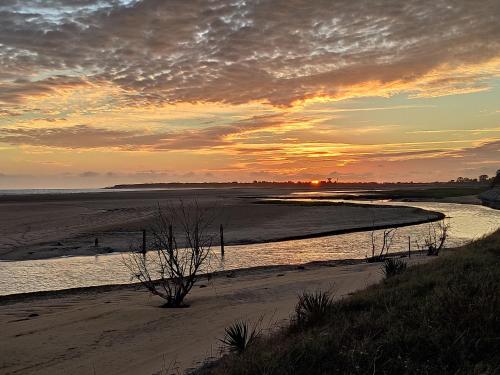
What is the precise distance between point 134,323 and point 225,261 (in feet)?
42.9

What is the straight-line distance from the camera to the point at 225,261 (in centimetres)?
2433

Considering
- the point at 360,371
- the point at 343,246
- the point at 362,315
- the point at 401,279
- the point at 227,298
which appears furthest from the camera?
the point at 343,246

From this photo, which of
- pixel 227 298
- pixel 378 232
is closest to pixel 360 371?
pixel 227 298

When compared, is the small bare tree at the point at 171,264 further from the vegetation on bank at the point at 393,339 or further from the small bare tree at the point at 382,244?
the small bare tree at the point at 382,244

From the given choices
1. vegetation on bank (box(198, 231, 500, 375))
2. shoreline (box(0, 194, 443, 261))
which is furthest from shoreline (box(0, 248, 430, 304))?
vegetation on bank (box(198, 231, 500, 375))

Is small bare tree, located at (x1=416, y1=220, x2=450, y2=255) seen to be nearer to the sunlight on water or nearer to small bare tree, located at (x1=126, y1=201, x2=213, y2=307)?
the sunlight on water

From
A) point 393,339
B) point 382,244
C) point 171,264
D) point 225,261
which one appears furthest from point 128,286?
point 382,244

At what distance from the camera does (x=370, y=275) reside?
16.9 m

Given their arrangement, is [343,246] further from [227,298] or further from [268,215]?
[268,215]

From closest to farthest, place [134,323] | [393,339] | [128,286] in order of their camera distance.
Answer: [393,339] → [134,323] → [128,286]

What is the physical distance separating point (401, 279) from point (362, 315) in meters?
3.98

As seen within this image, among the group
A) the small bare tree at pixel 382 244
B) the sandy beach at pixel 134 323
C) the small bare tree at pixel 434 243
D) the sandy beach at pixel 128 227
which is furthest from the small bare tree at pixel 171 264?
the small bare tree at pixel 434 243

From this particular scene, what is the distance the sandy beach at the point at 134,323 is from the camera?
8664mm

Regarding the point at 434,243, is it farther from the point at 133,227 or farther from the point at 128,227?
the point at 128,227
